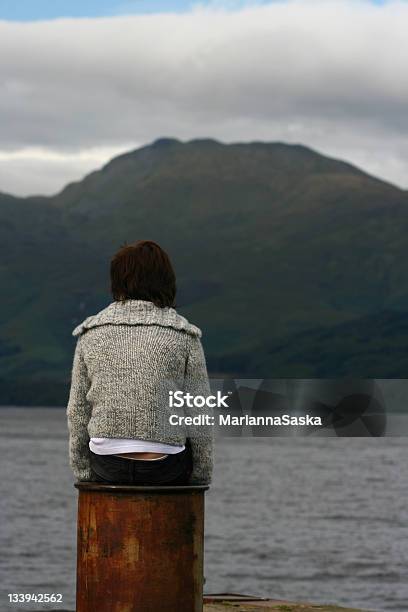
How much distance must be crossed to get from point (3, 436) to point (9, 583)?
5925 inches

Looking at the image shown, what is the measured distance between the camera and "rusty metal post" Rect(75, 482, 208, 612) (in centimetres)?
732

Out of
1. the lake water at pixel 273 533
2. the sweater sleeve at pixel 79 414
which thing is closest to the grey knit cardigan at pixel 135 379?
the sweater sleeve at pixel 79 414

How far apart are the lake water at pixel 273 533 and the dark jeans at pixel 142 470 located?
30.2 meters

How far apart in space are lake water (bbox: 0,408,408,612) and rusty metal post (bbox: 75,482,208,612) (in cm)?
3002

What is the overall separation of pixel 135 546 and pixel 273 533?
2311 inches

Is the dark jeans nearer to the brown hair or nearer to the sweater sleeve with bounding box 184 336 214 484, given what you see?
the sweater sleeve with bounding box 184 336 214 484

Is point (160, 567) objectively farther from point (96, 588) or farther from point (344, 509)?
point (344, 509)

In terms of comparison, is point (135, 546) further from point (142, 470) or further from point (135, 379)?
point (135, 379)

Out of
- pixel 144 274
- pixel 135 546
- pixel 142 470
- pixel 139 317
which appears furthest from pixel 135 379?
pixel 135 546

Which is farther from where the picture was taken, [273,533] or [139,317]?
[273,533]

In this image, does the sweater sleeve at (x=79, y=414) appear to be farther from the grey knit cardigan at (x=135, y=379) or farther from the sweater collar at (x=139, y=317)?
the sweater collar at (x=139, y=317)

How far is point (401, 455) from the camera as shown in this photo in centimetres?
15825

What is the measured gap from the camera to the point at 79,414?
7566 mm

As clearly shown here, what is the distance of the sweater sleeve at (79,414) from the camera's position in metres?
7.56
